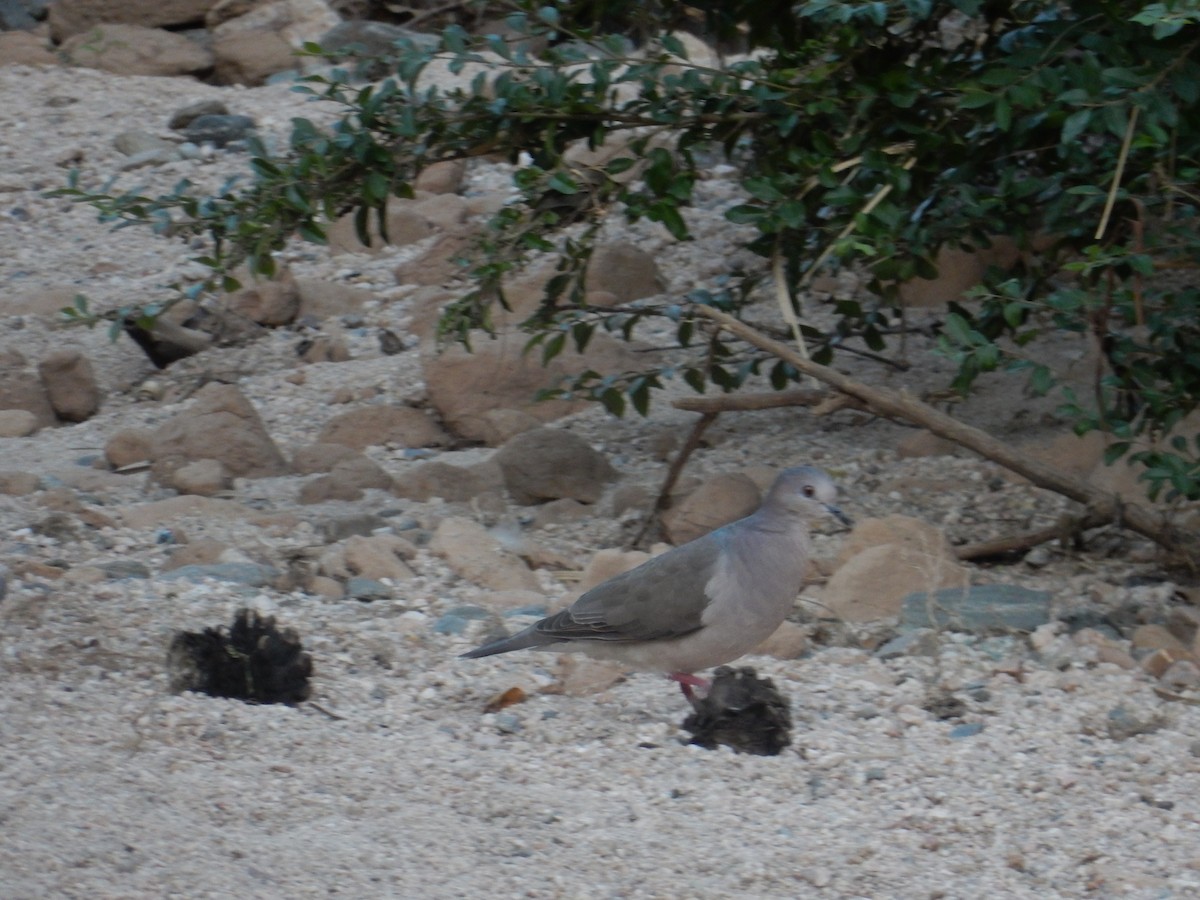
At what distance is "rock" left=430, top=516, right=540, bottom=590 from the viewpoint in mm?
5223

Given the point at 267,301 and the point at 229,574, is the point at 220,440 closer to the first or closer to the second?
the point at 229,574

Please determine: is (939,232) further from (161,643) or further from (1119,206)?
(161,643)

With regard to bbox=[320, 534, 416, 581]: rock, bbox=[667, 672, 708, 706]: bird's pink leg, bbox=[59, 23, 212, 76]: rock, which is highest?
bbox=[667, 672, 708, 706]: bird's pink leg

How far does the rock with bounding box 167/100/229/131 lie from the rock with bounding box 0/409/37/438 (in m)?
3.67

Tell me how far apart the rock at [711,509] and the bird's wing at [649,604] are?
52.7 inches

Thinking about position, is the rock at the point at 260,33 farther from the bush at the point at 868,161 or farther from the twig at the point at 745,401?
the twig at the point at 745,401

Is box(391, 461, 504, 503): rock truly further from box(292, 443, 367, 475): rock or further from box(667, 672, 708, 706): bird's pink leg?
box(667, 672, 708, 706): bird's pink leg

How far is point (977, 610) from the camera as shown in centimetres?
474

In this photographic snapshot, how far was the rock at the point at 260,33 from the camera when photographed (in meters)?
11.2

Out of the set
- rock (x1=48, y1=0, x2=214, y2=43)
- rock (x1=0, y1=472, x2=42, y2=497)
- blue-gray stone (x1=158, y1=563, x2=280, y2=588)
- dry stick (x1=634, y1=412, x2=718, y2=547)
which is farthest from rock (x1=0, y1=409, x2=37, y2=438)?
rock (x1=48, y1=0, x2=214, y2=43)

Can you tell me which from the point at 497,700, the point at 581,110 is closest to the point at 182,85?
the point at 581,110

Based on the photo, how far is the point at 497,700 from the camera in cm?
425

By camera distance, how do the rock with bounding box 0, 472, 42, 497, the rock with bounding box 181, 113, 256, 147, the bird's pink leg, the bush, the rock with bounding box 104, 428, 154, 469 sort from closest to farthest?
1. the bird's pink leg
2. the bush
3. the rock with bounding box 0, 472, 42, 497
4. the rock with bounding box 104, 428, 154, 469
5. the rock with bounding box 181, 113, 256, 147

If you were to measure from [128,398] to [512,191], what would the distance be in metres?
2.72
